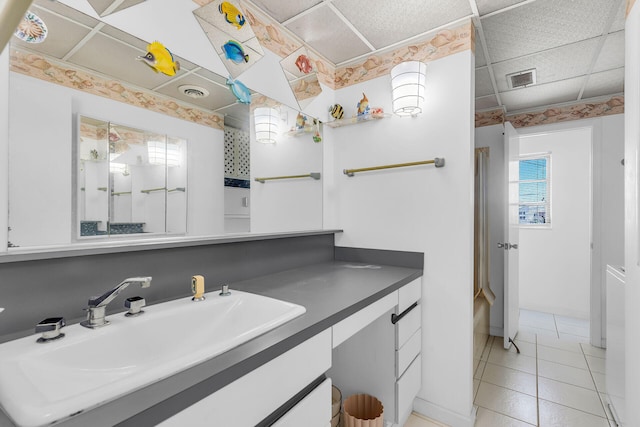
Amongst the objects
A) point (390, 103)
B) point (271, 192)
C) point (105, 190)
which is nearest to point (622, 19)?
point (390, 103)

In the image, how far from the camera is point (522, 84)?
254 centimetres

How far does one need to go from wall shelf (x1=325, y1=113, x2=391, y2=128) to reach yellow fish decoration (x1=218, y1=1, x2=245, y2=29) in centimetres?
88

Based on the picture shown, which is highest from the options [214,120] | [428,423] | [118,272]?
[214,120]

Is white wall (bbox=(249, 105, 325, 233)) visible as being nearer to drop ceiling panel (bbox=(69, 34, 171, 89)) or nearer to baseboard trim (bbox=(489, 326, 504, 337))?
drop ceiling panel (bbox=(69, 34, 171, 89))

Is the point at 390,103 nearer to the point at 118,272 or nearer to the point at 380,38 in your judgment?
the point at 380,38

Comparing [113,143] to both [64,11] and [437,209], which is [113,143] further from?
[437,209]

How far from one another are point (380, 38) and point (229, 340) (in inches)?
76.2

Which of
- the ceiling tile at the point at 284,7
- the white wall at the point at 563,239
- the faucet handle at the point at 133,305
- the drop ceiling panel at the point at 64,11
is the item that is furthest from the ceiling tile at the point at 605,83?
the faucet handle at the point at 133,305

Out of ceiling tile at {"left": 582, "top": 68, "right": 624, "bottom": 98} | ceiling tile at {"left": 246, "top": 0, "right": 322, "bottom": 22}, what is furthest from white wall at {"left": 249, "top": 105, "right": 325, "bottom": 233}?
ceiling tile at {"left": 582, "top": 68, "right": 624, "bottom": 98}

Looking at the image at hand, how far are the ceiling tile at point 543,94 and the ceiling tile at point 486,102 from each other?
69 mm

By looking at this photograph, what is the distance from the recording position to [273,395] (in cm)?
83

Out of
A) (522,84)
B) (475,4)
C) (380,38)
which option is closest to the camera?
(475,4)

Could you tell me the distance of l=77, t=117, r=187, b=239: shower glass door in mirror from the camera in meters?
1.02

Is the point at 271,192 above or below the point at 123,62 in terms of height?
below
